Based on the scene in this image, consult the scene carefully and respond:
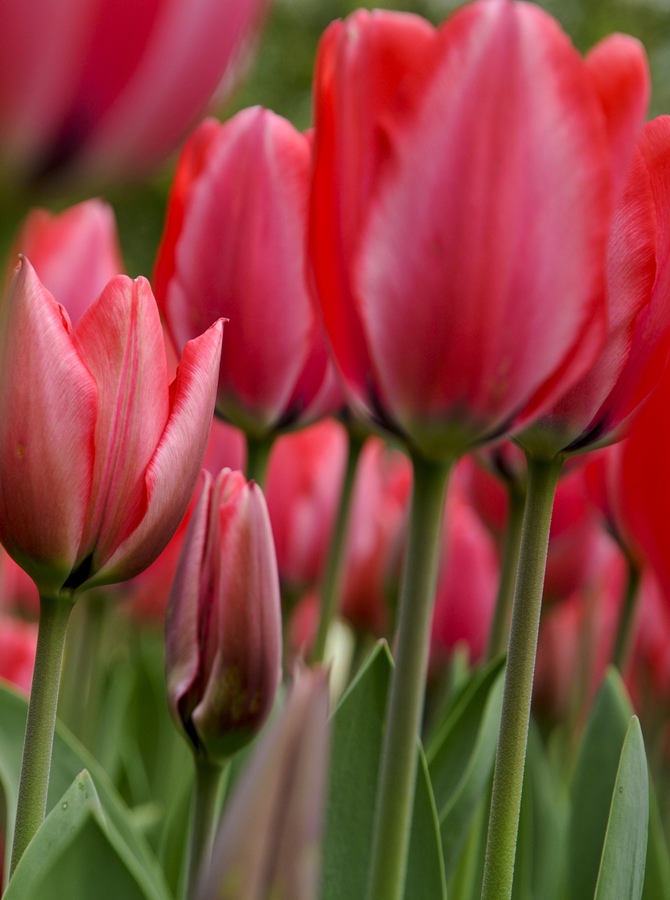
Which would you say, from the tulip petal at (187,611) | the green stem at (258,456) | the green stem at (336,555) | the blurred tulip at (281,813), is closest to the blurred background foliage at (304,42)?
the green stem at (336,555)

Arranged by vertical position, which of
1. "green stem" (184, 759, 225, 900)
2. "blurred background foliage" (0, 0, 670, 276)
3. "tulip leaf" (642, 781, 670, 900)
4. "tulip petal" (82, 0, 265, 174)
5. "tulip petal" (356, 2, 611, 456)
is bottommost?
"blurred background foliage" (0, 0, 670, 276)

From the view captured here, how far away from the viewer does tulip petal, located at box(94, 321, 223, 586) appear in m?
0.30

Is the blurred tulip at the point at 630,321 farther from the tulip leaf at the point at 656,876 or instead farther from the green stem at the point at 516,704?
the tulip leaf at the point at 656,876

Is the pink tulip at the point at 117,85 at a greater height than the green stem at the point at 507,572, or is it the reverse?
the pink tulip at the point at 117,85

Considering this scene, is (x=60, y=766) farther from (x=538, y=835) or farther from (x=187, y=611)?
(x=538, y=835)

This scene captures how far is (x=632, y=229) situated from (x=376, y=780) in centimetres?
22

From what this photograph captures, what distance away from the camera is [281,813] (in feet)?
0.62

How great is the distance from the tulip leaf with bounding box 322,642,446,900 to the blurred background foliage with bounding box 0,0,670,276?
218 inches

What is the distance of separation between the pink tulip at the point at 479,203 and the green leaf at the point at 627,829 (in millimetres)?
127

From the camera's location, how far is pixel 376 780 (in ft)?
1.33

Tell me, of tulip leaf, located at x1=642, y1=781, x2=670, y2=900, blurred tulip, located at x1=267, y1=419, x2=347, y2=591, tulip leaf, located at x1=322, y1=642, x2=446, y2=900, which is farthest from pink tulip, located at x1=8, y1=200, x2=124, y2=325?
tulip leaf, located at x1=642, y1=781, x2=670, y2=900

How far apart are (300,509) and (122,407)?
44cm

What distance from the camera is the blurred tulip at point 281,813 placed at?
0.19 metres

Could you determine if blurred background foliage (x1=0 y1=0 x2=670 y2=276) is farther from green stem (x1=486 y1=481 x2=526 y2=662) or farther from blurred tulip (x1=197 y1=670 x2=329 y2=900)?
blurred tulip (x1=197 y1=670 x2=329 y2=900)
